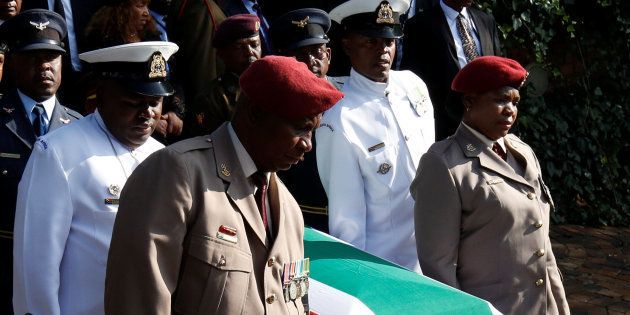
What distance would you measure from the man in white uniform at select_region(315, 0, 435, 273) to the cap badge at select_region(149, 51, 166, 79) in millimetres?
969

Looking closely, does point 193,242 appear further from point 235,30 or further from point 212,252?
point 235,30

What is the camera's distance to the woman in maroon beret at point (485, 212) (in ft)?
12.2

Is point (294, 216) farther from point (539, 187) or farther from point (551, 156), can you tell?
point (551, 156)

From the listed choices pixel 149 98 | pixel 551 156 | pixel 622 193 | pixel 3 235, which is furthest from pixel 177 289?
Result: pixel 622 193

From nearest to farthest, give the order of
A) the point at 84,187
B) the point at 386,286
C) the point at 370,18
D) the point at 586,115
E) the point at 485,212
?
the point at 84,187
the point at 386,286
the point at 485,212
the point at 370,18
the point at 586,115

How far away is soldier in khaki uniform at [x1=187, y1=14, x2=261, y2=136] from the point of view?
14.9 feet

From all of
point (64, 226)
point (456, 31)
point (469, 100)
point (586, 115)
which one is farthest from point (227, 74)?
point (586, 115)

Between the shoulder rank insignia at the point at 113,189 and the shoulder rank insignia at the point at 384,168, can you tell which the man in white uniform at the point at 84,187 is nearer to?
the shoulder rank insignia at the point at 113,189

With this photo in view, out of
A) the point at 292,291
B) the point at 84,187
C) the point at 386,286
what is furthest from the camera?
the point at 386,286

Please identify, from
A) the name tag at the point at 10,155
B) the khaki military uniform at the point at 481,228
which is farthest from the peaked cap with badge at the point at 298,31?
the name tag at the point at 10,155

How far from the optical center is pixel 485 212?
12.2 feet

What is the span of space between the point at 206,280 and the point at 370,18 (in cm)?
237

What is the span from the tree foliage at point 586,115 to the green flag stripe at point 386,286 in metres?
4.83

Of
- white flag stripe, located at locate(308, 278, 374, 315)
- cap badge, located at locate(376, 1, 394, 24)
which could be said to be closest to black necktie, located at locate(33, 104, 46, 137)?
white flag stripe, located at locate(308, 278, 374, 315)
